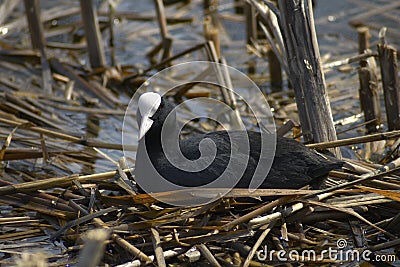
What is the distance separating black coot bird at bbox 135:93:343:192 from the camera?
359 centimetres

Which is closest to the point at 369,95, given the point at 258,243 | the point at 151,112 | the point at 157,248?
the point at 151,112

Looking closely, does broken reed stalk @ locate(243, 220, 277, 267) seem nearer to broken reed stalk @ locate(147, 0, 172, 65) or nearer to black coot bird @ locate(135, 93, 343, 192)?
black coot bird @ locate(135, 93, 343, 192)

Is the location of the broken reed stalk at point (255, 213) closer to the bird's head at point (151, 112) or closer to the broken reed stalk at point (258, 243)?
the broken reed stalk at point (258, 243)

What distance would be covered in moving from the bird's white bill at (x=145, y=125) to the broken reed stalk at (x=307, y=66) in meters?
0.87

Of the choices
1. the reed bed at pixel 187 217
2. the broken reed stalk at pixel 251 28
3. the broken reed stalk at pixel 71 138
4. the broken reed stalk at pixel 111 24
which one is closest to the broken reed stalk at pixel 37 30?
the broken reed stalk at pixel 111 24

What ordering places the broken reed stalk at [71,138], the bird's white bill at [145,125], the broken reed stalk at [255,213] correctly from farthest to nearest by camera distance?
the broken reed stalk at [71,138], the bird's white bill at [145,125], the broken reed stalk at [255,213]

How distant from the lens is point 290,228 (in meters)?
3.52

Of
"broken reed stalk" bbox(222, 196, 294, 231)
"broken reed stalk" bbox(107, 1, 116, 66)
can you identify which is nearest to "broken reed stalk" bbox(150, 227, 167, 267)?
"broken reed stalk" bbox(222, 196, 294, 231)

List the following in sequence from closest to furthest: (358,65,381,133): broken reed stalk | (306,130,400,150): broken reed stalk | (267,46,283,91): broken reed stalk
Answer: (306,130,400,150): broken reed stalk < (358,65,381,133): broken reed stalk < (267,46,283,91): broken reed stalk

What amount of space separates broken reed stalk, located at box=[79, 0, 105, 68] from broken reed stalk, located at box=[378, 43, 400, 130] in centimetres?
241

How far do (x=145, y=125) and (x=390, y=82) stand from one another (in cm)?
184

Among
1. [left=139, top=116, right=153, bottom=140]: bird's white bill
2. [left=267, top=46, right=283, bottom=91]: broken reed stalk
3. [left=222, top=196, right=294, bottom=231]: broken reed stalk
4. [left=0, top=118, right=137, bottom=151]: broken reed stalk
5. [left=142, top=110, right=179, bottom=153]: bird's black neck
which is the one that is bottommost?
[left=267, top=46, right=283, bottom=91]: broken reed stalk

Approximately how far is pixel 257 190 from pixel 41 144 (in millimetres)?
1583

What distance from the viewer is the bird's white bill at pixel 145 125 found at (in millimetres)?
3704
